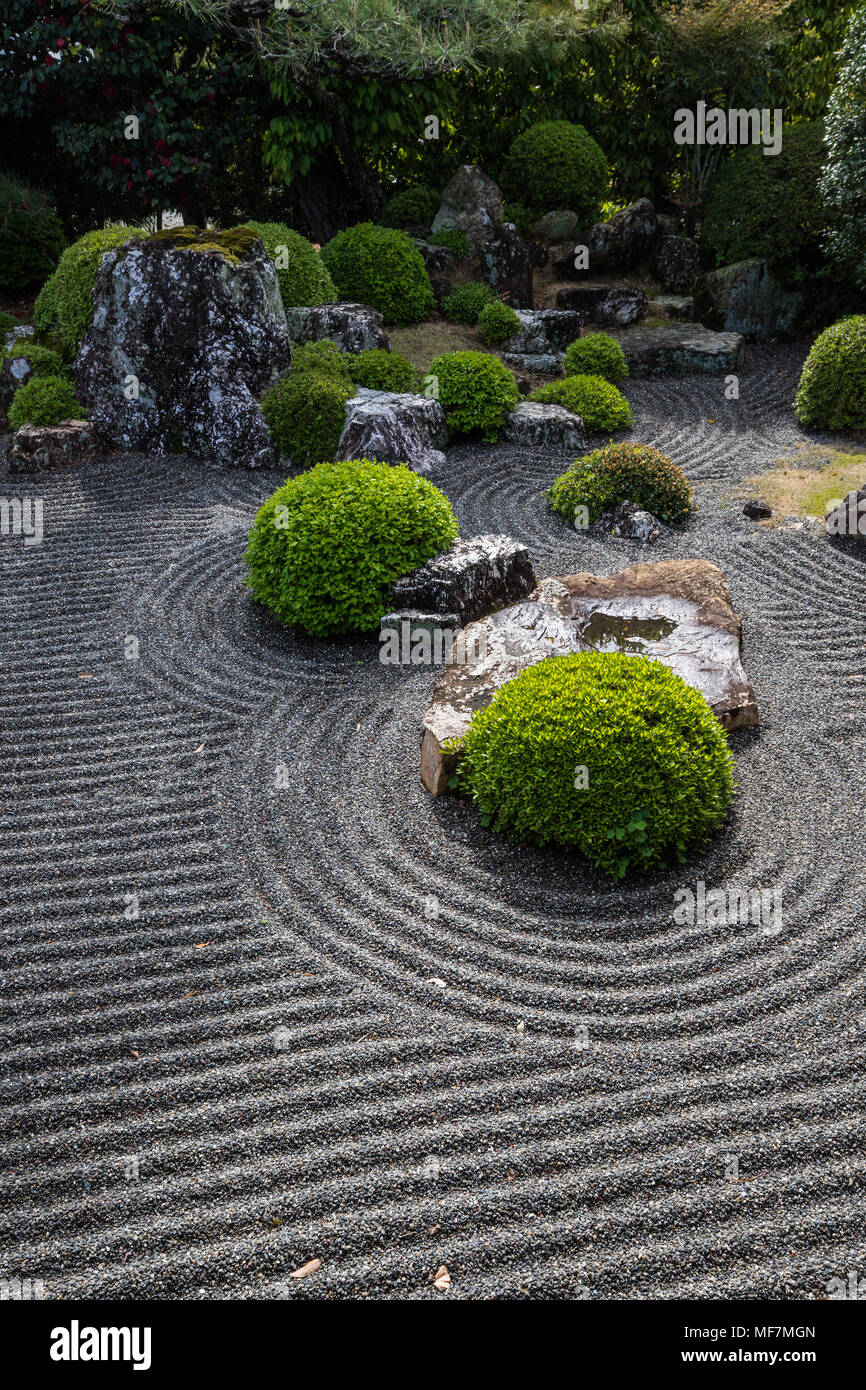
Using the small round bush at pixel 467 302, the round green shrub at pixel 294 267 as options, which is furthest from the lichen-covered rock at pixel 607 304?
the round green shrub at pixel 294 267

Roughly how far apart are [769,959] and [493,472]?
27.8 feet

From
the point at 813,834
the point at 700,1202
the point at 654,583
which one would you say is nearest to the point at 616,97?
the point at 654,583

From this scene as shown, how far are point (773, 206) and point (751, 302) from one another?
65.0 inches

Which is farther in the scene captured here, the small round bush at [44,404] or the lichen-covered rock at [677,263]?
the lichen-covered rock at [677,263]

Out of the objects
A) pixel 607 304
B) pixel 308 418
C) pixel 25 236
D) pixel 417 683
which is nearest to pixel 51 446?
pixel 308 418

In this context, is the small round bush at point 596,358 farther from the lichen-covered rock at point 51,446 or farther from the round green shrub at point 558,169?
the lichen-covered rock at point 51,446

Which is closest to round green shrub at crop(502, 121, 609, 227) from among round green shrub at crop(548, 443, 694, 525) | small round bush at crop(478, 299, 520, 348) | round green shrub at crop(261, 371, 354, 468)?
small round bush at crop(478, 299, 520, 348)

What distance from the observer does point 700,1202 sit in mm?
3826

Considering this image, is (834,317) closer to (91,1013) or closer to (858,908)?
(858,908)

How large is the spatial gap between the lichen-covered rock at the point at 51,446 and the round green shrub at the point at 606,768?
8.55 meters

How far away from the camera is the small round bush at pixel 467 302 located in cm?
1627

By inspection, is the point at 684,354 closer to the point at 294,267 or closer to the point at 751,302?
the point at 751,302

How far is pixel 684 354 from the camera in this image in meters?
16.0
